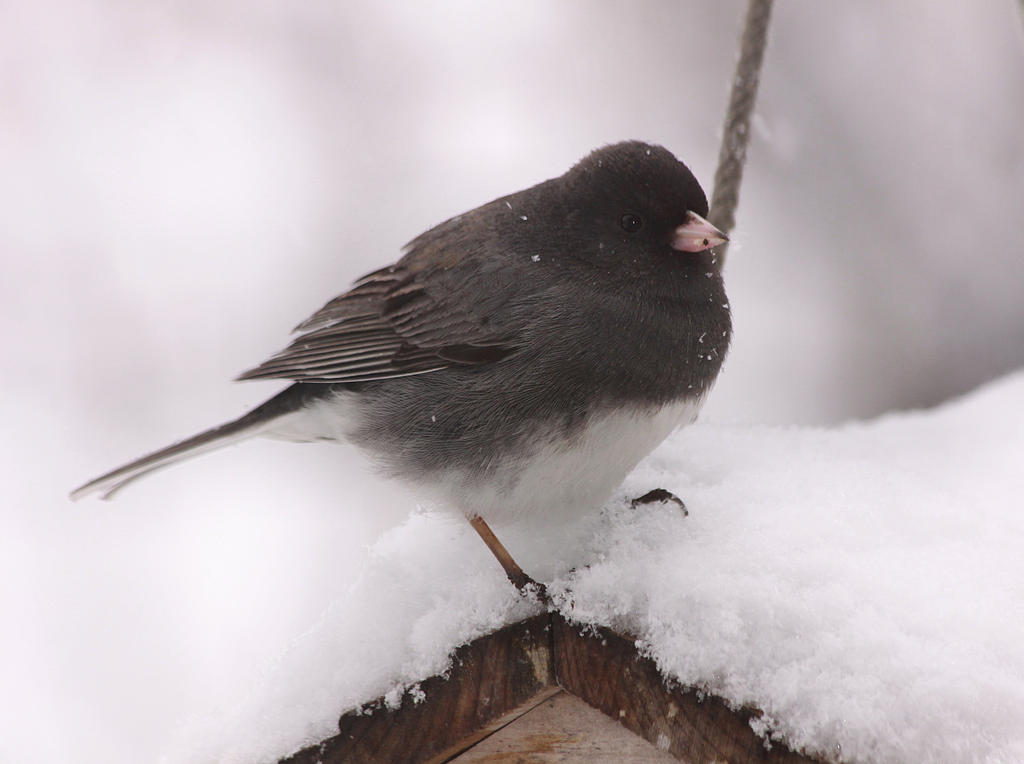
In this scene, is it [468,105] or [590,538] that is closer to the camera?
[590,538]

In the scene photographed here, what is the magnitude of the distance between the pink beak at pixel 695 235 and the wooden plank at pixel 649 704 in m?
0.78

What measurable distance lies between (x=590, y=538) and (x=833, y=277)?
3.01 meters

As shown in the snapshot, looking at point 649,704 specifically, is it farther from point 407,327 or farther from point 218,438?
point 218,438

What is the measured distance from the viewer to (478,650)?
4.68 feet

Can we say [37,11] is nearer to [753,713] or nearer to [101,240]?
[101,240]

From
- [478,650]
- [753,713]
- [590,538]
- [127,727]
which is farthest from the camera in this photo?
[127,727]

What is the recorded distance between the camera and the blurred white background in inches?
144

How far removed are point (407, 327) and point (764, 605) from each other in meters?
0.97

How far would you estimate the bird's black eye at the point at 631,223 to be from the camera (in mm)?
1883

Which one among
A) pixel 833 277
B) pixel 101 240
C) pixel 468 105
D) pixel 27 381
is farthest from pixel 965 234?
pixel 27 381

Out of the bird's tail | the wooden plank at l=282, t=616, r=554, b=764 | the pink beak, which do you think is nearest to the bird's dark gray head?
the pink beak

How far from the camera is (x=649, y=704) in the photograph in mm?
1320

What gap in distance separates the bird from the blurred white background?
157cm

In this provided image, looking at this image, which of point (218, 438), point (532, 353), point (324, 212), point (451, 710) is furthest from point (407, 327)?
point (324, 212)
